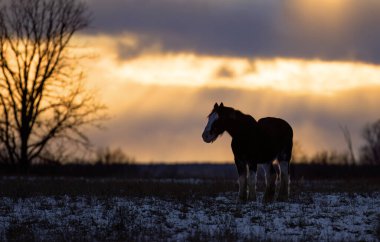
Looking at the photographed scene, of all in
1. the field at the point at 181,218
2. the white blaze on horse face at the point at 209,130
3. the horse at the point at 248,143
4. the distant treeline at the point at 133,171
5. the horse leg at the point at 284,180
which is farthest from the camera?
the distant treeline at the point at 133,171

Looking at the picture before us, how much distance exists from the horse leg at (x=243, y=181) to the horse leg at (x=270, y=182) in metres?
0.50

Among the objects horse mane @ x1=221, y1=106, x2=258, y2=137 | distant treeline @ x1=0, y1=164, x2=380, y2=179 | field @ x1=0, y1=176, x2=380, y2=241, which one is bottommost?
field @ x1=0, y1=176, x2=380, y2=241

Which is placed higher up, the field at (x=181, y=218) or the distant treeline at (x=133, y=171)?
the distant treeline at (x=133, y=171)

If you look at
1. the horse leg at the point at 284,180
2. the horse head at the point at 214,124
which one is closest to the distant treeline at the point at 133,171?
the horse leg at the point at 284,180

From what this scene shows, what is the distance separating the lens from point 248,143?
18625 mm

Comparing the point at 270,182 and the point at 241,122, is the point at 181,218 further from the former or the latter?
the point at 270,182

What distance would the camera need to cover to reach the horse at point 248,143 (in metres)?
18.2

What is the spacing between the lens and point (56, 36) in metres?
47.7

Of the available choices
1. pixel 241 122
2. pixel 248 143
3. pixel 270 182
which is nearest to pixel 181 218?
pixel 248 143

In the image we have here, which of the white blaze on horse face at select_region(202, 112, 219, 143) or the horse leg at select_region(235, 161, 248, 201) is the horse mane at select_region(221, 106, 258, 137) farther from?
the horse leg at select_region(235, 161, 248, 201)

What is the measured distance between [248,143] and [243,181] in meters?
0.88

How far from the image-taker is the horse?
18234 mm

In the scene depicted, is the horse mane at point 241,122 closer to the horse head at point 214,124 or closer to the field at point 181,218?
the horse head at point 214,124

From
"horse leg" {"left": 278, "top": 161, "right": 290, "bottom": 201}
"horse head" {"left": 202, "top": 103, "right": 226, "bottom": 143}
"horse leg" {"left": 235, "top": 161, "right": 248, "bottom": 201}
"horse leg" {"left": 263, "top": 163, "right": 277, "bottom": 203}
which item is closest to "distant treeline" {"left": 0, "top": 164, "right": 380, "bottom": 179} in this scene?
"horse leg" {"left": 278, "top": 161, "right": 290, "bottom": 201}
